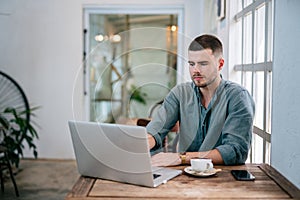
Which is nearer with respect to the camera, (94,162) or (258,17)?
(94,162)

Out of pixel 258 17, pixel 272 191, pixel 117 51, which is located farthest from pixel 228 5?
pixel 117 51

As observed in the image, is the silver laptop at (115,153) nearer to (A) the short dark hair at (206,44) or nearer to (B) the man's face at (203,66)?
(B) the man's face at (203,66)

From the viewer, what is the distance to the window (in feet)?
7.19

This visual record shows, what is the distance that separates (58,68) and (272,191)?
4071 millimetres

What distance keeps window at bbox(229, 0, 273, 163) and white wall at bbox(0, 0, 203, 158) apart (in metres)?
1.81

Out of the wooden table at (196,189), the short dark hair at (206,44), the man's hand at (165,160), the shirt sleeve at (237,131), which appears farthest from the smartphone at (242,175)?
the short dark hair at (206,44)

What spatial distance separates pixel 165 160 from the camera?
1.69m

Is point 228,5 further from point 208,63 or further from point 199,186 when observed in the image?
point 199,186

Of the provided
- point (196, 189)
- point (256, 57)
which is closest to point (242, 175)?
point (196, 189)

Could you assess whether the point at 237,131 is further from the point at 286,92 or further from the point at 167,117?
the point at 167,117

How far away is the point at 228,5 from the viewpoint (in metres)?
3.22

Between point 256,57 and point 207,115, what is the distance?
0.79 metres

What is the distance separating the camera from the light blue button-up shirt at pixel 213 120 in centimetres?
176

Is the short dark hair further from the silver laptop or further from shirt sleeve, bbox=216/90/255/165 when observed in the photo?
the silver laptop
